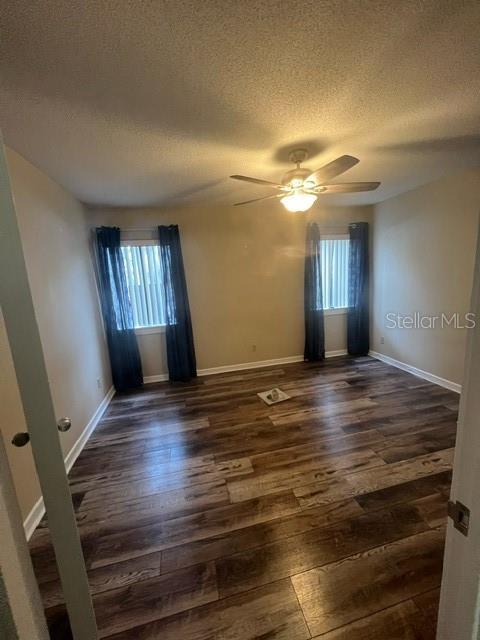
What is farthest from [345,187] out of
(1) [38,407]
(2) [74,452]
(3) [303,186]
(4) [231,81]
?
(2) [74,452]

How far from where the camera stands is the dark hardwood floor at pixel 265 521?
3.71 feet

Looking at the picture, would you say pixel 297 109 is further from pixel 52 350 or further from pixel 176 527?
pixel 176 527

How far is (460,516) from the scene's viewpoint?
0.58 metres

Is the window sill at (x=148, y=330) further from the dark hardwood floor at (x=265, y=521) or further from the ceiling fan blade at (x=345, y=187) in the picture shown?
the ceiling fan blade at (x=345, y=187)

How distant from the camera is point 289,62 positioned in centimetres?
119

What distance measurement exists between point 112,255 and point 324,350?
348 centimetres

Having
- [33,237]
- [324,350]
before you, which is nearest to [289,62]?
[33,237]

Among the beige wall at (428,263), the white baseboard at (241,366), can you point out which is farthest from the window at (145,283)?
the beige wall at (428,263)

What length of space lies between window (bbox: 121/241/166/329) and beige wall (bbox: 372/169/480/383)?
3362 millimetres

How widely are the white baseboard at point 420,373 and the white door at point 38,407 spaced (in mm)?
3343

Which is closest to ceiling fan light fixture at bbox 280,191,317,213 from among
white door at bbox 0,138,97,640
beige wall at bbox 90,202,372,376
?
beige wall at bbox 90,202,372,376

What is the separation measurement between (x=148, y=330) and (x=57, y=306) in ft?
4.82

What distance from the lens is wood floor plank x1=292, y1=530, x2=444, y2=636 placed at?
44.4 inches

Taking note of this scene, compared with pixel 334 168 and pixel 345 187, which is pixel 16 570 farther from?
pixel 345 187
